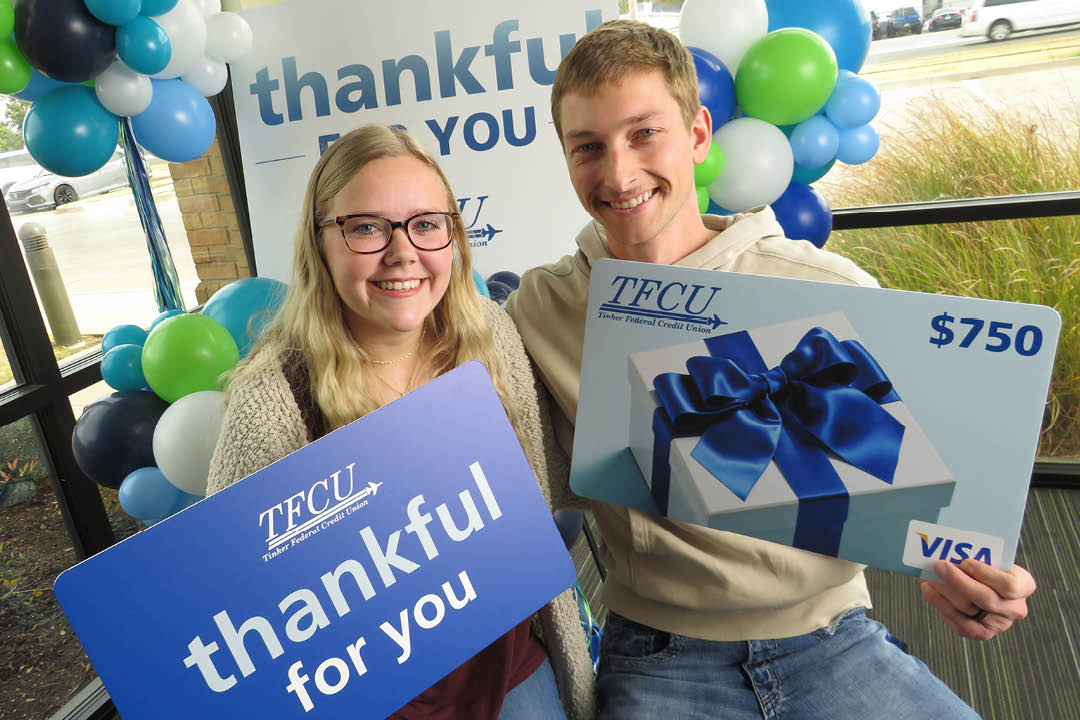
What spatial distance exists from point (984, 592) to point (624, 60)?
3.08 ft

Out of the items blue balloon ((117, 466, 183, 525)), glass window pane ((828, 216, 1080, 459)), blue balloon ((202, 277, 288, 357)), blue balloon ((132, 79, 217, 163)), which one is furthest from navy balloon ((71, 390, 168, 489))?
glass window pane ((828, 216, 1080, 459))

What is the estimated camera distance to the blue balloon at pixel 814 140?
7.08 ft

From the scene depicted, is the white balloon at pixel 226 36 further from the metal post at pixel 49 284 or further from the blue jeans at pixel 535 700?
the blue jeans at pixel 535 700

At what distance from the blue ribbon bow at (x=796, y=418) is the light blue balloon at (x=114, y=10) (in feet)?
5.63

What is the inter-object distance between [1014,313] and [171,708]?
41.8 inches

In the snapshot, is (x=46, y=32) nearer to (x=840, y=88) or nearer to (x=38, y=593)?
(x=38, y=593)

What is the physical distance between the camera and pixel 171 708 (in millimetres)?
835

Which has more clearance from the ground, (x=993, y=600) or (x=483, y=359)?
(x=483, y=359)

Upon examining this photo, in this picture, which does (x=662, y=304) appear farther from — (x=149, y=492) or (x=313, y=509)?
(x=149, y=492)

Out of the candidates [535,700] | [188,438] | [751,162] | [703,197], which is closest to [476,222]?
[703,197]

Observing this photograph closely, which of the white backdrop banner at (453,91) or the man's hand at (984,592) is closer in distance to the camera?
the man's hand at (984,592)

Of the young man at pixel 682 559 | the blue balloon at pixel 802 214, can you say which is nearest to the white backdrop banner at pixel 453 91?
the blue balloon at pixel 802 214

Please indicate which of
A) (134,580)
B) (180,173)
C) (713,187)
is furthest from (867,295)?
(180,173)

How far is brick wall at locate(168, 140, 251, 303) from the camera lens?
10.5ft
